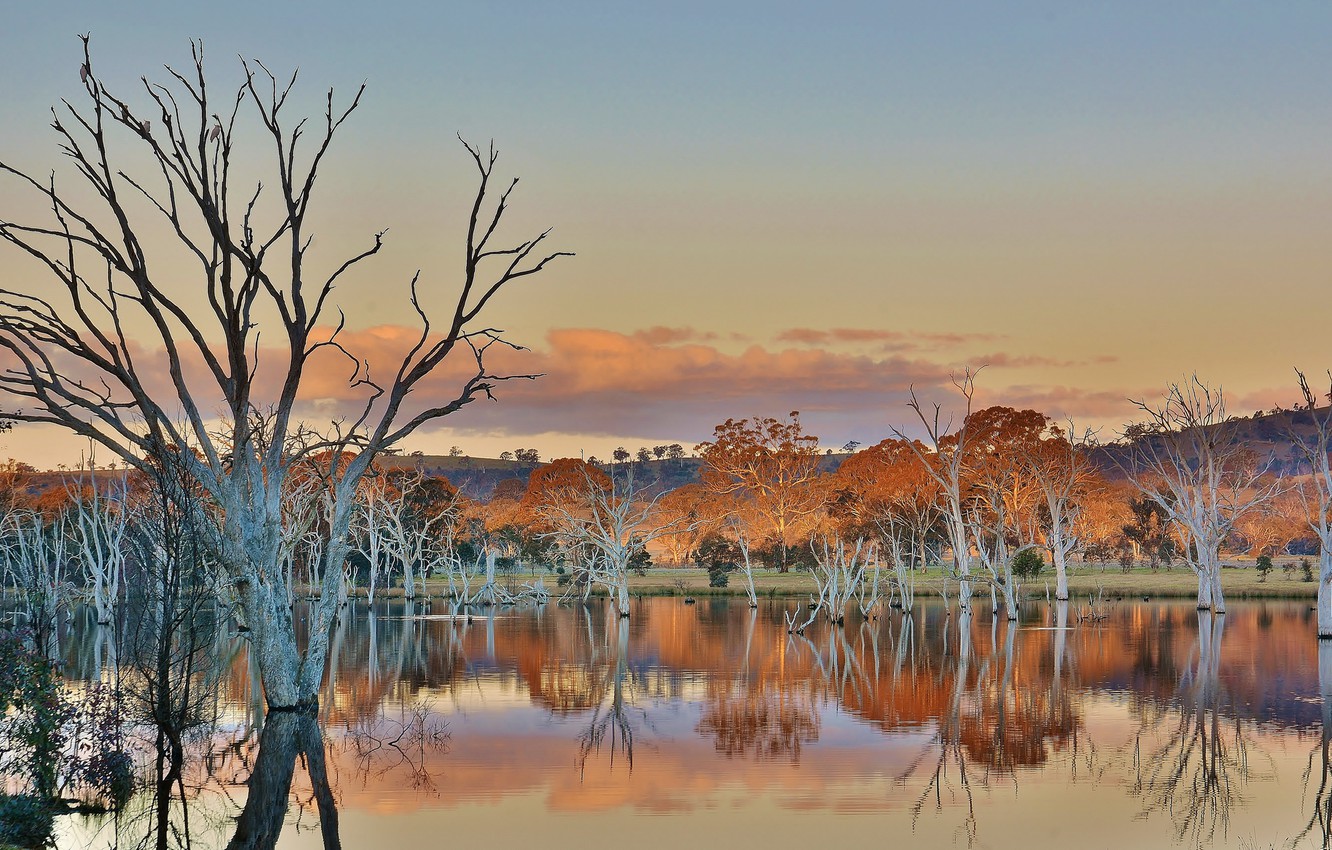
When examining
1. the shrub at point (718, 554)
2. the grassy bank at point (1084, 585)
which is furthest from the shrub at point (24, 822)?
the shrub at point (718, 554)

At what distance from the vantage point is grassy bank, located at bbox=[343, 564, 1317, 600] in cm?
6100

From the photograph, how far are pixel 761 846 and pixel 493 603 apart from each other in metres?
44.2

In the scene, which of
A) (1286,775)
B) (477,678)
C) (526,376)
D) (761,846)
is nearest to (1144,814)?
(1286,775)

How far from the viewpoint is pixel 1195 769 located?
1606 cm

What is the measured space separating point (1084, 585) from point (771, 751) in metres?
53.2

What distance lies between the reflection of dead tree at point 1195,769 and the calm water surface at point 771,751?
56 mm

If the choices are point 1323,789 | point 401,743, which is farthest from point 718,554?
point 1323,789

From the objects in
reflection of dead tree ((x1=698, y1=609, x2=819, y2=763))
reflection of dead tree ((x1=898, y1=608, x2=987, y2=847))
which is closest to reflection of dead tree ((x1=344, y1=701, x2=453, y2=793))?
reflection of dead tree ((x1=698, y1=609, x2=819, y2=763))

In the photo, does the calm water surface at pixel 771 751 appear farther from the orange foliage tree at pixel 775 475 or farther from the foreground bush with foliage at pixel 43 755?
the orange foliage tree at pixel 775 475

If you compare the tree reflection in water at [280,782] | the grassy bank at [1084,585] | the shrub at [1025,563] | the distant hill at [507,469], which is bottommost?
the grassy bank at [1084,585]

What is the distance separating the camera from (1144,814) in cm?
1348

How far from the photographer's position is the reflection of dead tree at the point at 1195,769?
1342 cm

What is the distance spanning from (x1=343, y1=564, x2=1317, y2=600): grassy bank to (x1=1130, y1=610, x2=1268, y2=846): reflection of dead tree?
39049 mm

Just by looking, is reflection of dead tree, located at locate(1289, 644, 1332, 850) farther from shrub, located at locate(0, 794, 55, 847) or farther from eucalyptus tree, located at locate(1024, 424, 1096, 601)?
eucalyptus tree, located at locate(1024, 424, 1096, 601)
